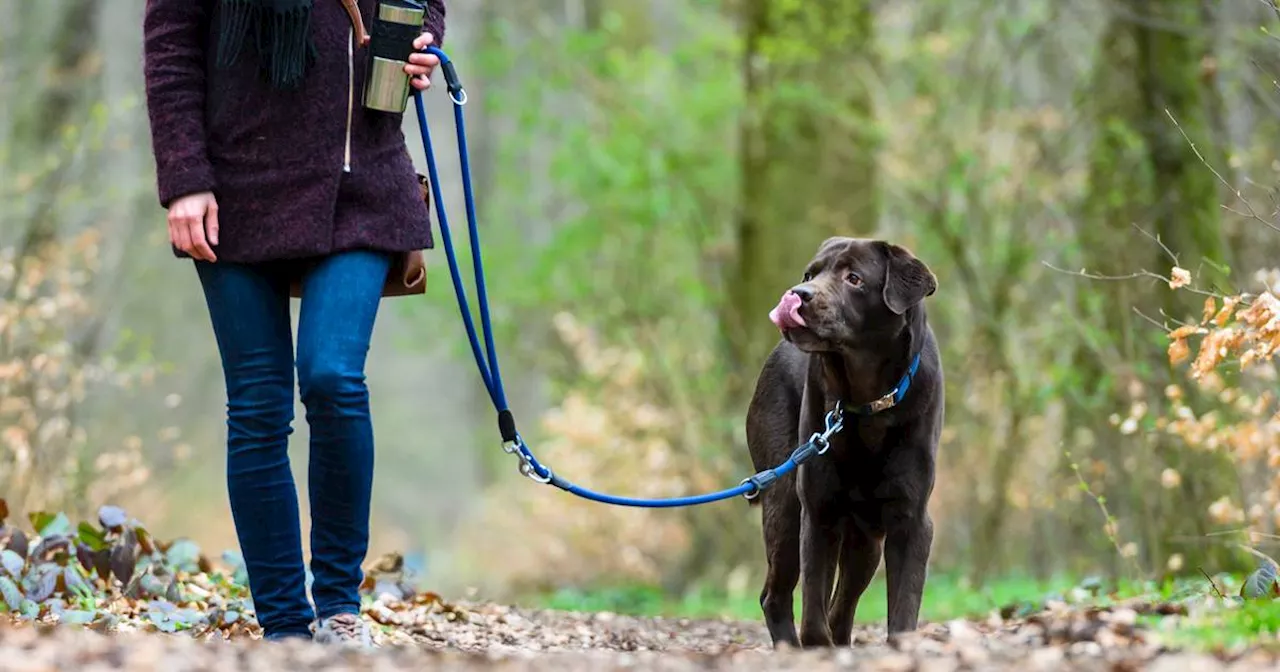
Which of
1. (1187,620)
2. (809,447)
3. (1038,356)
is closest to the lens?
(1187,620)

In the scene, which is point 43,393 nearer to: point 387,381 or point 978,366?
point 978,366

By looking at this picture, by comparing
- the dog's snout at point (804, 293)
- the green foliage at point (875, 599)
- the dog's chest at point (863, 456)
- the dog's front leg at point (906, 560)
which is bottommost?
the green foliage at point (875, 599)

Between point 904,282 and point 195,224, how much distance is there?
6.86ft

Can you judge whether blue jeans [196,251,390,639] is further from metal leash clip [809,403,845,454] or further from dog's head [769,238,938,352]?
metal leash clip [809,403,845,454]

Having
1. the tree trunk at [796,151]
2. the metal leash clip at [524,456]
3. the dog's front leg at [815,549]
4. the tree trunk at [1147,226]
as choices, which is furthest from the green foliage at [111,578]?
the tree trunk at [796,151]

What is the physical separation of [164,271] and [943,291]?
8226 millimetres

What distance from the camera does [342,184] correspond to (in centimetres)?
Answer: 418

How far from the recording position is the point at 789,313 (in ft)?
14.8

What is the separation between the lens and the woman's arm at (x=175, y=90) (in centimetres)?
408

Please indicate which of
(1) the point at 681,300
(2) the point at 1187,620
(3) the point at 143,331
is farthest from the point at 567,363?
(2) the point at 1187,620

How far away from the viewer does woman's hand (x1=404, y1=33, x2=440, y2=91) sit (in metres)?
4.28

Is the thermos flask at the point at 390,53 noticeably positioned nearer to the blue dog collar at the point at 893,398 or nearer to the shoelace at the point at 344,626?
the shoelace at the point at 344,626

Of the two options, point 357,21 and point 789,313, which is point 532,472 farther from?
point 357,21

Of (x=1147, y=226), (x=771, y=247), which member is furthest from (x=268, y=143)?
(x=771, y=247)
